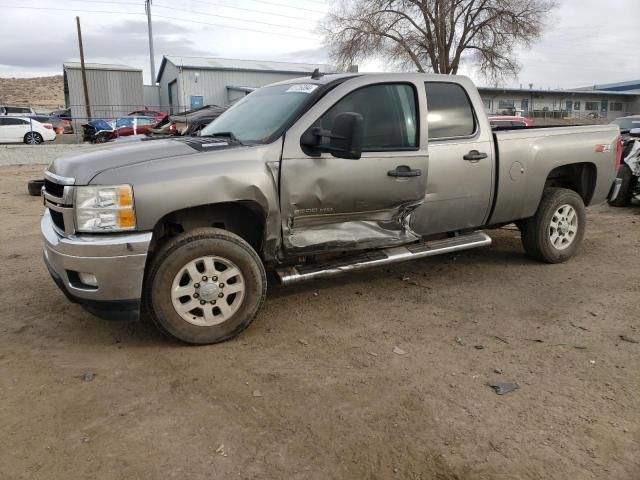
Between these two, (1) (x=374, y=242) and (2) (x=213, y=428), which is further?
(1) (x=374, y=242)

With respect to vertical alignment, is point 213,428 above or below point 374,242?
below

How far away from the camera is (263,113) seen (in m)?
4.49

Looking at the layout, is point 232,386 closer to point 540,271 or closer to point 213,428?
point 213,428

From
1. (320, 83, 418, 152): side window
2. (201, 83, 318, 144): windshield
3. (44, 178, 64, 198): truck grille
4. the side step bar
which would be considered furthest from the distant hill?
the side step bar

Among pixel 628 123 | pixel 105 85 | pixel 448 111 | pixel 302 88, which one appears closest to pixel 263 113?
pixel 302 88

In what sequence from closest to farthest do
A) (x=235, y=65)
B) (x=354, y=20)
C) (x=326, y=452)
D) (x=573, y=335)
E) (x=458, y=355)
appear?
(x=326, y=452), (x=458, y=355), (x=573, y=335), (x=354, y=20), (x=235, y=65)

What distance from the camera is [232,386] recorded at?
128 inches

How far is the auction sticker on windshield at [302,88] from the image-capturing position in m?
4.35

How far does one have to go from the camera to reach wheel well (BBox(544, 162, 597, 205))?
5824 mm

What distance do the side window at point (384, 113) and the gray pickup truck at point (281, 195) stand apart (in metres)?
0.01

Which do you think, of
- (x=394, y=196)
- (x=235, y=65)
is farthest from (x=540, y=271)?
(x=235, y=65)

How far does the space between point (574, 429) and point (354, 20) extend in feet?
122

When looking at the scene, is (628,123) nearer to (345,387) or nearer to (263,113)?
(263,113)

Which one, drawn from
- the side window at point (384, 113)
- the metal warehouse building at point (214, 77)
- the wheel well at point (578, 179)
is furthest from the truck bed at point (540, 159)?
the metal warehouse building at point (214, 77)
